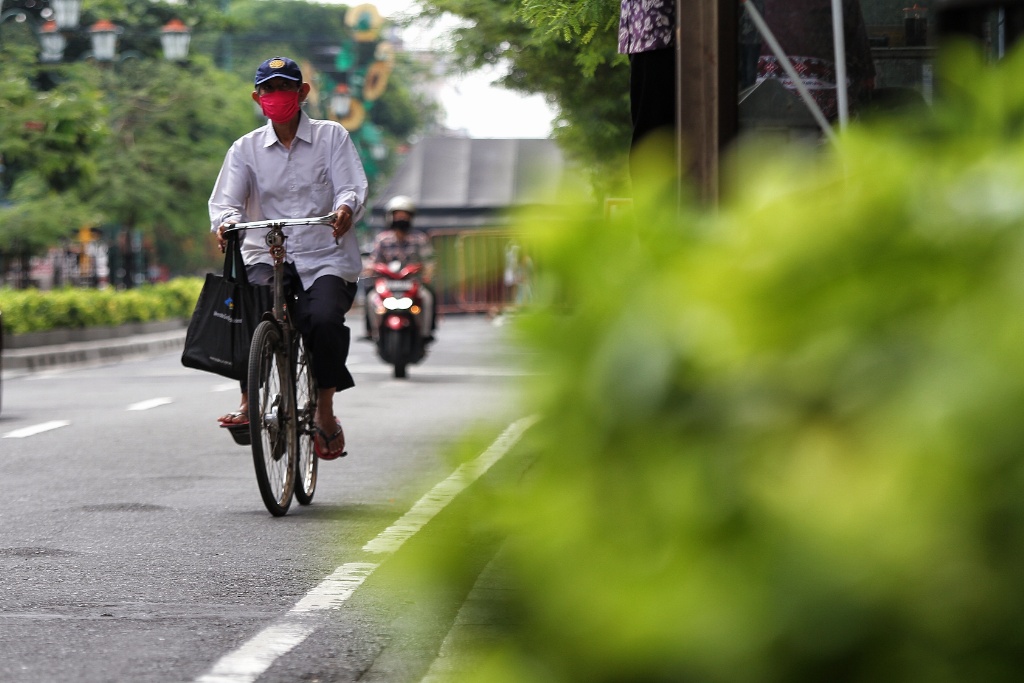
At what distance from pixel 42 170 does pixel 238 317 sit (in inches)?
770

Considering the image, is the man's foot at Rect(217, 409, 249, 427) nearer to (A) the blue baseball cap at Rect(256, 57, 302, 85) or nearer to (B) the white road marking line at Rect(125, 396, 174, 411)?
(A) the blue baseball cap at Rect(256, 57, 302, 85)

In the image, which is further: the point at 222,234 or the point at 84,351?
the point at 84,351

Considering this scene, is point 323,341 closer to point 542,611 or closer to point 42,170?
point 542,611

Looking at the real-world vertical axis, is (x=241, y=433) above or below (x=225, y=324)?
below

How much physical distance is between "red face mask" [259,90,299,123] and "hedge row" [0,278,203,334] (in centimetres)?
1413

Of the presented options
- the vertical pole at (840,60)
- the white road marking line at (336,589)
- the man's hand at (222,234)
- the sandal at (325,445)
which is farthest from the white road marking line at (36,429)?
the vertical pole at (840,60)

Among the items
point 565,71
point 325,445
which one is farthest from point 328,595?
point 565,71

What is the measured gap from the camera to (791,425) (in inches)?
47.1

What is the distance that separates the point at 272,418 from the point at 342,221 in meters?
0.78

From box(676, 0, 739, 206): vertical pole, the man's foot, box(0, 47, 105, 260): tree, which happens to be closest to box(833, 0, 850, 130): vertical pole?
box(676, 0, 739, 206): vertical pole

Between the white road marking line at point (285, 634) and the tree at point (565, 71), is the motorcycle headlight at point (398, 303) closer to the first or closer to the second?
the tree at point (565, 71)

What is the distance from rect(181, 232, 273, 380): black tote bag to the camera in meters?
6.81

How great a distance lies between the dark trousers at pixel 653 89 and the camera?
5906 millimetres

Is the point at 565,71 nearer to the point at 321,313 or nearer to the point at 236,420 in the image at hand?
the point at 321,313
